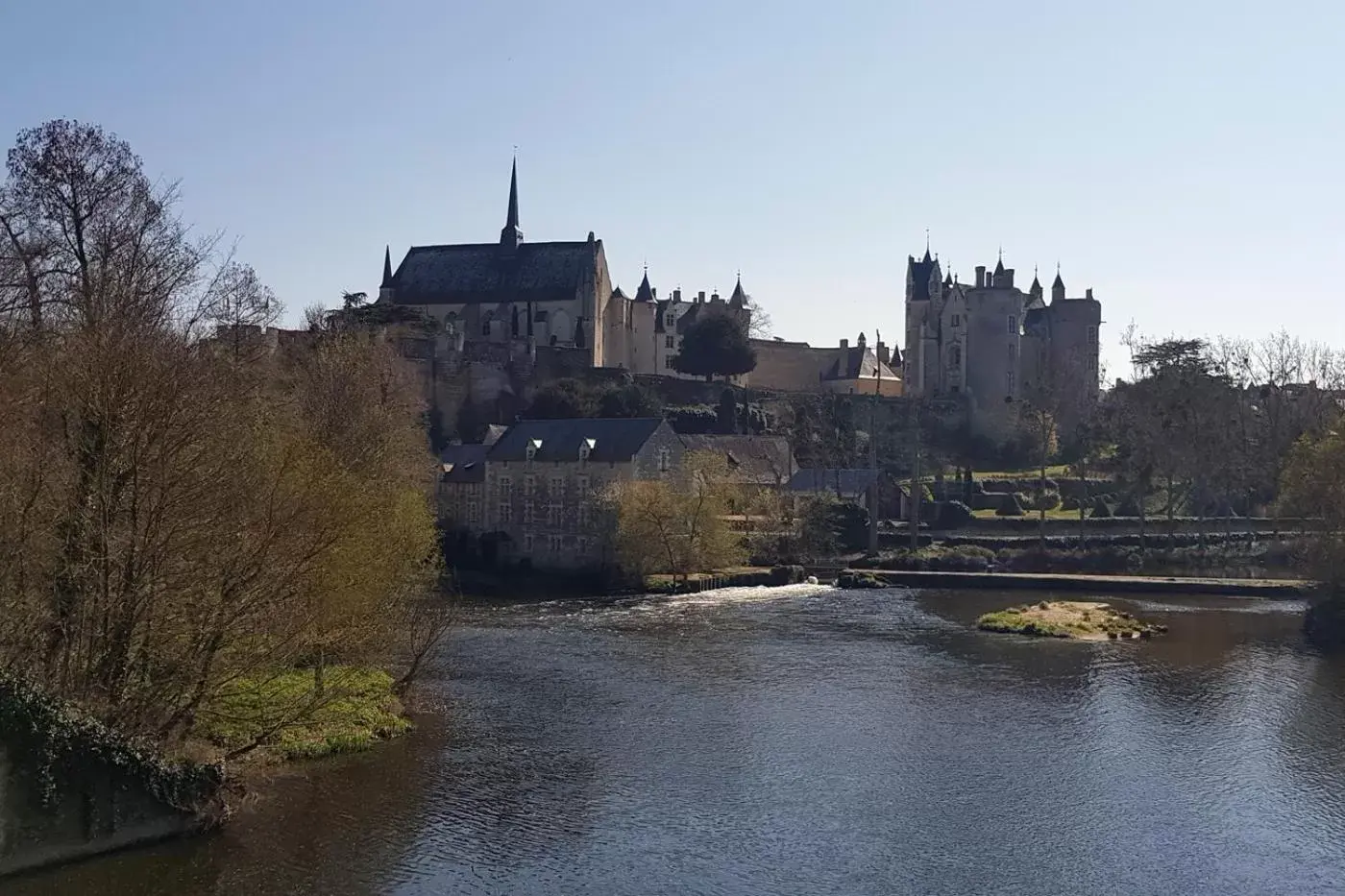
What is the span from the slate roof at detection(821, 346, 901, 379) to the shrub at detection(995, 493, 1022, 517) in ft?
84.0

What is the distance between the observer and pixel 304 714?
63.3ft

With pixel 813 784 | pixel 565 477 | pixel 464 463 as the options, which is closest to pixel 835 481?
pixel 565 477

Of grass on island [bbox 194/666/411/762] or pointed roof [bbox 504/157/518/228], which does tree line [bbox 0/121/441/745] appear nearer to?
grass on island [bbox 194/666/411/762]

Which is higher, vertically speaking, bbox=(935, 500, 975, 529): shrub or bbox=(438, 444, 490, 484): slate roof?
bbox=(438, 444, 490, 484): slate roof

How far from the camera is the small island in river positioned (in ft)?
115

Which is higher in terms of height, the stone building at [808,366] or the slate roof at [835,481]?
the stone building at [808,366]

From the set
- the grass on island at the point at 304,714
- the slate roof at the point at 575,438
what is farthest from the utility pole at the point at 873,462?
the grass on island at the point at 304,714

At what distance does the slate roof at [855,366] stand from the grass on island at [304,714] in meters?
66.5

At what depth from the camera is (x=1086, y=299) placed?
85.9 meters

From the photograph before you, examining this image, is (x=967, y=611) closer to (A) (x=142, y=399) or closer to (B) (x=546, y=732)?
(B) (x=546, y=732)

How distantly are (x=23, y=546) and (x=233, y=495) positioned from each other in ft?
8.70

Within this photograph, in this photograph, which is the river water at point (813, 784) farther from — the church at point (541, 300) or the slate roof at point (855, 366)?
the slate roof at point (855, 366)

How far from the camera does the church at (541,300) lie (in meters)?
79.4

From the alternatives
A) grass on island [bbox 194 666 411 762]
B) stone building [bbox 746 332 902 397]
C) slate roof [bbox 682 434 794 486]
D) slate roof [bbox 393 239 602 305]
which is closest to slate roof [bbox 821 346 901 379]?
stone building [bbox 746 332 902 397]
